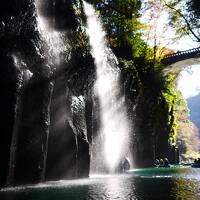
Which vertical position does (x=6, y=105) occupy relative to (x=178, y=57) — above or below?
below

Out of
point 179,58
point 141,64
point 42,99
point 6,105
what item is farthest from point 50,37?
point 179,58

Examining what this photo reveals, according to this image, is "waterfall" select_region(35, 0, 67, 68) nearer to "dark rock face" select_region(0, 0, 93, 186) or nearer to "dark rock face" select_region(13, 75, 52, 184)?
"dark rock face" select_region(0, 0, 93, 186)

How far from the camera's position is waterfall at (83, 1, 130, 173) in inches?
1126

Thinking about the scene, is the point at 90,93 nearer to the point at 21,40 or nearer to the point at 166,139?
the point at 21,40

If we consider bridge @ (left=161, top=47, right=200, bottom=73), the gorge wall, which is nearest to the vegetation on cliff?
bridge @ (left=161, top=47, right=200, bottom=73)

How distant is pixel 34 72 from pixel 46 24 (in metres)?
4.79

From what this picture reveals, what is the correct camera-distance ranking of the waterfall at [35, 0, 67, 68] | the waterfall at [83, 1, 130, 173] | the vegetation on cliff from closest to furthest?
the waterfall at [35, 0, 67, 68] → the waterfall at [83, 1, 130, 173] → the vegetation on cliff

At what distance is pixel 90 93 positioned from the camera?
2655cm

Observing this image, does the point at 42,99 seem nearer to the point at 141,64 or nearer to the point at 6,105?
the point at 6,105

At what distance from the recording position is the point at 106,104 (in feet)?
103

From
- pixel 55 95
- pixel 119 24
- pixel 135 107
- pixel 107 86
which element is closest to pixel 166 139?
pixel 135 107

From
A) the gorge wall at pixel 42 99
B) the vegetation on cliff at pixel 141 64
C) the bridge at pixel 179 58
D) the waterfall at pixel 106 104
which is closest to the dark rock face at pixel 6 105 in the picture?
the gorge wall at pixel 42 99

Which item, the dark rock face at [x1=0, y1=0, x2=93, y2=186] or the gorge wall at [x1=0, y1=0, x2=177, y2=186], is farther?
the gorge wall at [x1=0, y1=0, x2=177, y2=186]

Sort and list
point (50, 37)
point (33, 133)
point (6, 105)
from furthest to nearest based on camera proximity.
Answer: point (50, 37) < point (33, 133) < point (6, 105)
